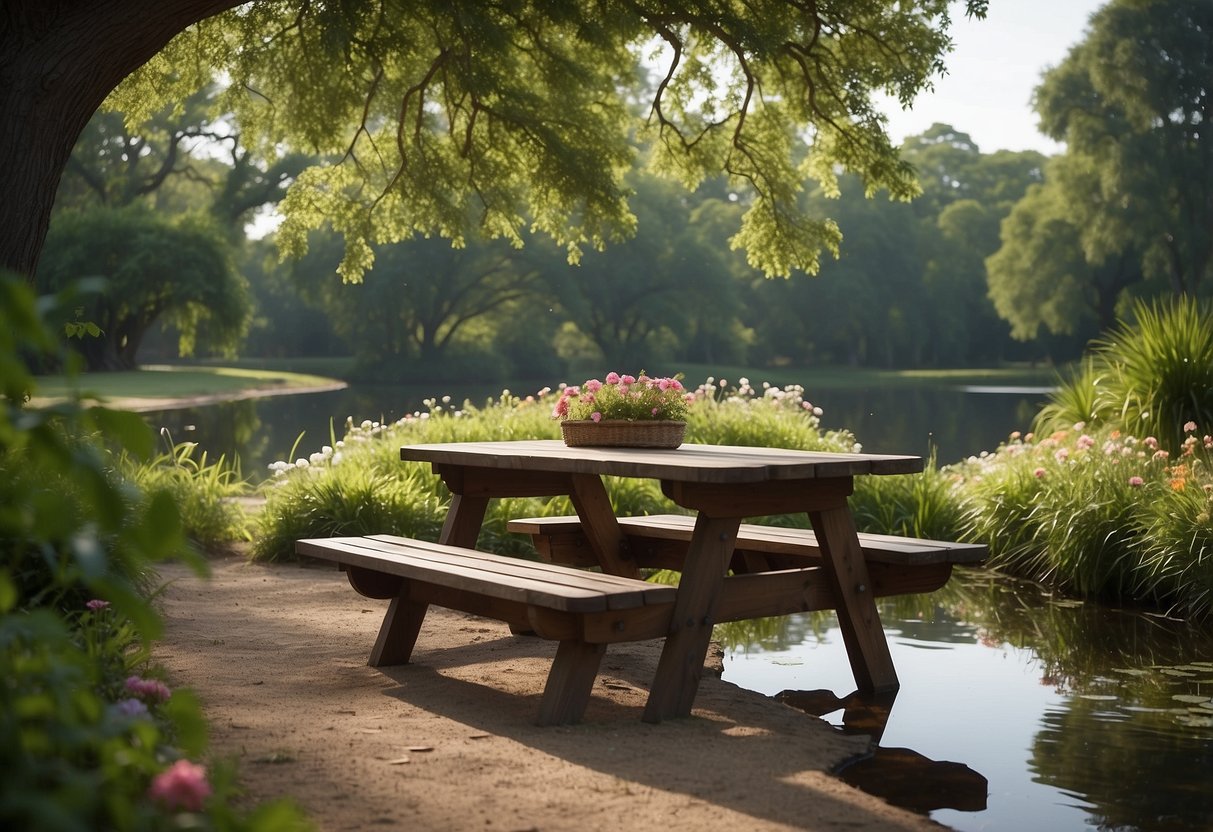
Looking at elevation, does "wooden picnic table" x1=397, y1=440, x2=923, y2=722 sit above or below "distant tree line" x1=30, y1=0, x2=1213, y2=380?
below

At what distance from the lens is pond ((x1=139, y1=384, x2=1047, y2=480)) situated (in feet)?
61.3

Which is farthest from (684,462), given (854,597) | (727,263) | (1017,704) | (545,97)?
(727,263)

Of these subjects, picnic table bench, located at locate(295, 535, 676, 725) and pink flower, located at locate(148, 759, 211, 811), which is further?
picnic table bench, located at locate(295, 535, 676, 725)

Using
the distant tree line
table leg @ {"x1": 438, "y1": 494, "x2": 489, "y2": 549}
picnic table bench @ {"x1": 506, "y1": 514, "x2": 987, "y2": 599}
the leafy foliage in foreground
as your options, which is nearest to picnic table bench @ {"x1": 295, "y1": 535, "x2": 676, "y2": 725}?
table leg @ {"x1": 438, "y1": 494, "x2": 489, "y2": 549}

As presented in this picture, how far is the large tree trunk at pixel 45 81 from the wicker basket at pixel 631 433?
3070 mm

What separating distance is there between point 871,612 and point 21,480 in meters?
3.45

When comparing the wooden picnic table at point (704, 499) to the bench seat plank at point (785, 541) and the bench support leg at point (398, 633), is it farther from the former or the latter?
the bench seat plank at point (785, 541)

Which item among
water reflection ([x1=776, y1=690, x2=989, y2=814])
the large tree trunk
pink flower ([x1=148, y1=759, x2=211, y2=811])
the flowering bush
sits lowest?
water reflection ([x1=776, y1=690, x2=989, y2=814])

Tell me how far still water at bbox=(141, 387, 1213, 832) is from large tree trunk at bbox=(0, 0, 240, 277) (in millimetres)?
4261

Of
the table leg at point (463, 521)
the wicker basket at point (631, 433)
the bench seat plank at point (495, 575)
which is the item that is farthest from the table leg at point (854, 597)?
the table leg at point (463, 521)

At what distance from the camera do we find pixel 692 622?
455cm

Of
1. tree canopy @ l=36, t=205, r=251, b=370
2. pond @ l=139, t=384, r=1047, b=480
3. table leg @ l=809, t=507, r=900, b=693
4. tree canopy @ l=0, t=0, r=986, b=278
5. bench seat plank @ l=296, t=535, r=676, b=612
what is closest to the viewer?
bench seat plank @ l=296, t=535, r=676, b=612

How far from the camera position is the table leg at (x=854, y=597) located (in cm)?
501

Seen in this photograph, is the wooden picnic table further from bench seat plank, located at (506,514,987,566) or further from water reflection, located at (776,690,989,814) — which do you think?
water reflection, located at (776,690,989,814)
